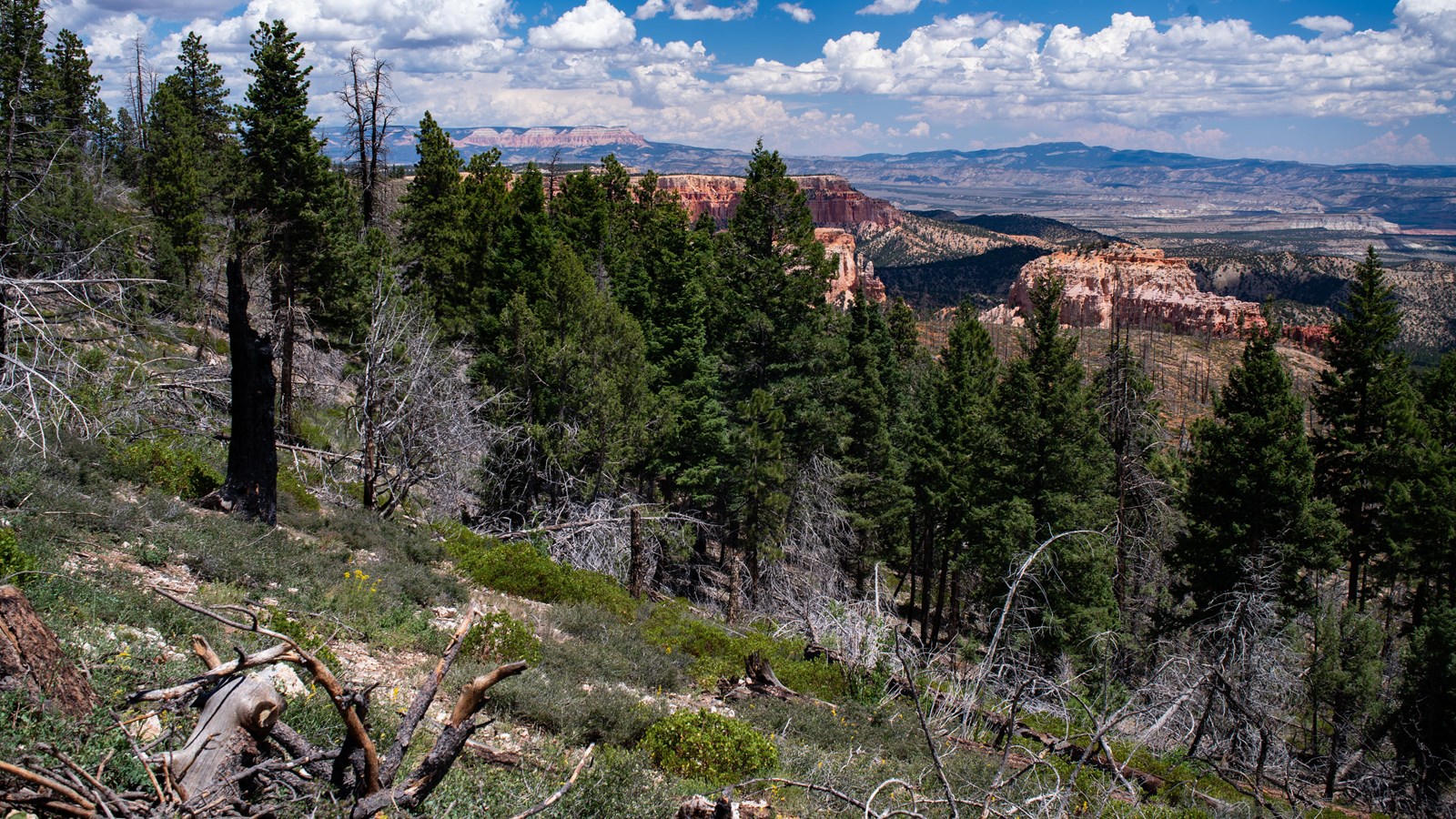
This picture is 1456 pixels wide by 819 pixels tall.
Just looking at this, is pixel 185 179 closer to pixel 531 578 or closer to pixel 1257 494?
pixel 531 578

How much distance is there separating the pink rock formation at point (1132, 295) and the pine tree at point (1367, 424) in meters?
109

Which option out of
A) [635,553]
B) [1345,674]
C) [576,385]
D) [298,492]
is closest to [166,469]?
[298,492]

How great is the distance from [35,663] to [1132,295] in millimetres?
163170

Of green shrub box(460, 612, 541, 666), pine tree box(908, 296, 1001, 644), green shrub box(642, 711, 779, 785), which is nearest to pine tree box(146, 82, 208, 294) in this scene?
green shrub box(460, 612, 541, 666)

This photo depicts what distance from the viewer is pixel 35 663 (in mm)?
4113

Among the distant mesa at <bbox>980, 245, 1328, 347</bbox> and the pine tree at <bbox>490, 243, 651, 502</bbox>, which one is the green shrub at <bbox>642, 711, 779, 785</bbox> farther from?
the distant mesa at <bbox>980, 245, 1328, 347</bbox>

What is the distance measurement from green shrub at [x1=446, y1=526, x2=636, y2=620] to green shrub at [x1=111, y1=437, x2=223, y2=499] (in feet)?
12.6

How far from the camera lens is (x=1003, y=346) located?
103 metres

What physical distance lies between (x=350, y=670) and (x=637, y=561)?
9452mm

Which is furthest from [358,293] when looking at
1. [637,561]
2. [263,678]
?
[263,678]

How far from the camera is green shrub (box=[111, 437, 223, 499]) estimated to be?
36.2 feet

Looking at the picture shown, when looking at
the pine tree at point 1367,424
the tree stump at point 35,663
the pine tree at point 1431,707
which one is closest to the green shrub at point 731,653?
the tree stump at point 35,663

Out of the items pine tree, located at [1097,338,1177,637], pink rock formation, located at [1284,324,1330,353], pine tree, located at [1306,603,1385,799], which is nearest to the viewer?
pine tree, located at [1306,603,1385,799]

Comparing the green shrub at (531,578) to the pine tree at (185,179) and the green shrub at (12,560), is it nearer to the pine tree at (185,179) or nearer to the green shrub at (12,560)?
the green shrub at (12,560)
